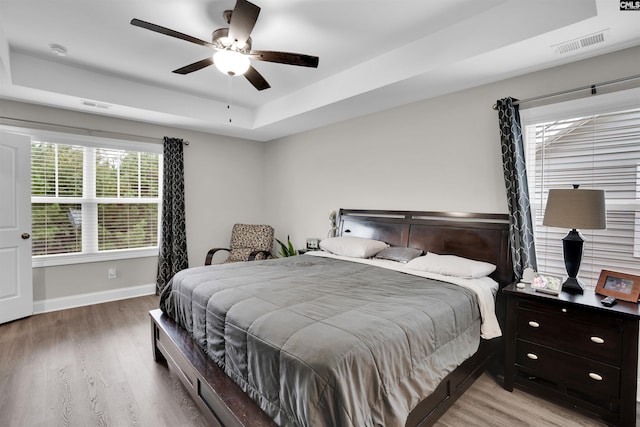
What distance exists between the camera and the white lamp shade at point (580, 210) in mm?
2064

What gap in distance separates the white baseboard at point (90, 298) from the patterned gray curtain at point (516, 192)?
460cm

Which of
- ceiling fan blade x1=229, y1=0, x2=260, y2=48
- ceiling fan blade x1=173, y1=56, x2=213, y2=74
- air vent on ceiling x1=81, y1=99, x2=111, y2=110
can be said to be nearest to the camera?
ceiling fan blade x1=229, y1=0, x2=260, y2=48

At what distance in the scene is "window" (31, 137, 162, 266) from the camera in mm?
3826

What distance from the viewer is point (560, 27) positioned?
203cm

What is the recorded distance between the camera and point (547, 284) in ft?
7.50

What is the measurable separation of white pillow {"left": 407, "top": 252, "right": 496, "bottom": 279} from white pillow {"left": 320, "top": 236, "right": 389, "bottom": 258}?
1.84 feet

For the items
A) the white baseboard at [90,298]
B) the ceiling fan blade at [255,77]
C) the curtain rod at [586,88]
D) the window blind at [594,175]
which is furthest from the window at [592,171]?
the white baseboard at [90,298]

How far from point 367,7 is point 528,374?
291 centimetres

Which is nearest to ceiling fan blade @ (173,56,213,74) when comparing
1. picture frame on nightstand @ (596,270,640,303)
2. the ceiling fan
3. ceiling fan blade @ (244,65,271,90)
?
the ceiling fan

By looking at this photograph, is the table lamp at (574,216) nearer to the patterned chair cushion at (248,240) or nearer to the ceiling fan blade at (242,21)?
the ceiling fan blade at (242,21)

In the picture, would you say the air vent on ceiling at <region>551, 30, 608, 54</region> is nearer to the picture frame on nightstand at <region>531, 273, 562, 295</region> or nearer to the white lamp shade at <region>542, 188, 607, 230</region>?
the white lamp shade at <region>542, 188, 607, 230</region>

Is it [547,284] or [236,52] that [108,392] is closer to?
[236,52]

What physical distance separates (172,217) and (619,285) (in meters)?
4.86

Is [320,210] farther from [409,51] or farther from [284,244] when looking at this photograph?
[409,51]
